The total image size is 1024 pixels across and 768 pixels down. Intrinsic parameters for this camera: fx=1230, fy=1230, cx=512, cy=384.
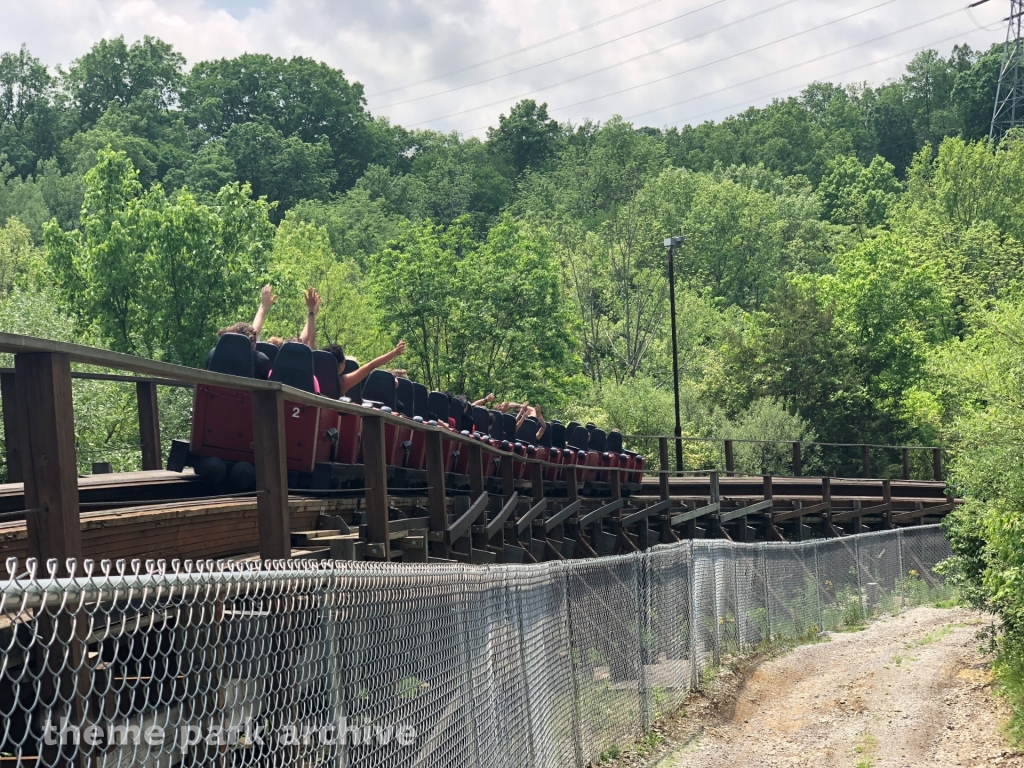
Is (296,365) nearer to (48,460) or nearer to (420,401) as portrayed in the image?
(420,401)

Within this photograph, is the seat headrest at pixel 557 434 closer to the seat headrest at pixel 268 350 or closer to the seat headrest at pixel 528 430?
the seat headrest at pixel 528 430

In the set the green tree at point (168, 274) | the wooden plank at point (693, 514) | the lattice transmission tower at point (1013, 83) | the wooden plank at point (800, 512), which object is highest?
the lattice transmission tower at point (1013, 83)

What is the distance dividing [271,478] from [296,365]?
13.1 ft

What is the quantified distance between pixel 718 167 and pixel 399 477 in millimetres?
100882

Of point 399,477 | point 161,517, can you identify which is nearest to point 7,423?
point 161,517

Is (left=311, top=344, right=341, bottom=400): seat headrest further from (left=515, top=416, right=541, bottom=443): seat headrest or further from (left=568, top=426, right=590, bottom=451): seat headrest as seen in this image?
(left=568, top=426, right=590, bottom=451): seat headrest

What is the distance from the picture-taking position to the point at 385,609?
14.4 ft

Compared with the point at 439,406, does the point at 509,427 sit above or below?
below

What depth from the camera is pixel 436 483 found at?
385 inches

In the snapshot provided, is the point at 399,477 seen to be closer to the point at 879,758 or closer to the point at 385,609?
the point at 879,758

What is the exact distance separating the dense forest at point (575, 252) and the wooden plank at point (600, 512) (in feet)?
17.1

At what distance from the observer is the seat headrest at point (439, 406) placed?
14.6 m

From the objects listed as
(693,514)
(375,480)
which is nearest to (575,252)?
(693,514)

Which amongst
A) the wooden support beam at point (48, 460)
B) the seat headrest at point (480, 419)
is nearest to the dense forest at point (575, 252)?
the seat headrest at point (480, 419)
